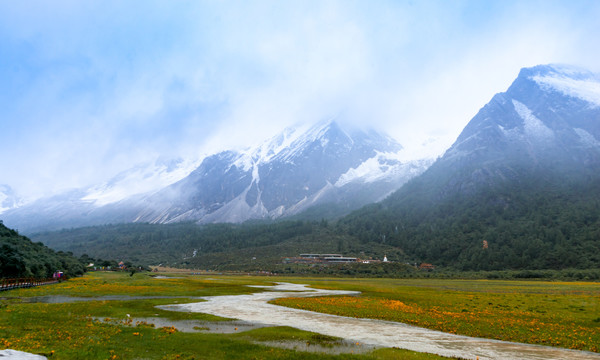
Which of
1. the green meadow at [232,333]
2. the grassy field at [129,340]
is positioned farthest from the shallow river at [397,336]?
the grassy field at [129,340]

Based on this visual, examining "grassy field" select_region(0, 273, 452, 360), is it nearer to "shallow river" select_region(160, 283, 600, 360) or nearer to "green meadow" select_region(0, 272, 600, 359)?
"green meadow" select_region(0, 272, 600, 359)

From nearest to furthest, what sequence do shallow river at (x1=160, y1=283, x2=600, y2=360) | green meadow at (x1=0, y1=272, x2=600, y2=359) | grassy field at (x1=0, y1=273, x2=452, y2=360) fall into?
1. grassy field at (x1=0, y1=273, x2=452, y2=360)
2. green meadow at (x1=0, y1=272, x2=600, y2=359)
3. shallow river at (x1=160, y1=283, x2=600, y2=360)

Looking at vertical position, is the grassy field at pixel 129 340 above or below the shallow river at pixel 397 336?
above

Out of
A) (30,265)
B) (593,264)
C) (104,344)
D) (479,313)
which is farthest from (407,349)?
(593,264)

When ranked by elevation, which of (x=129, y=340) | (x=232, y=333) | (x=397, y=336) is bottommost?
(x=397, y=336)

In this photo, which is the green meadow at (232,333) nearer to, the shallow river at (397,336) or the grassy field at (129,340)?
the grassy field at (129,340)

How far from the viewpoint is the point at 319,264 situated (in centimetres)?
18462

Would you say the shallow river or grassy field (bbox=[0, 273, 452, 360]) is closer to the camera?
grassy field (bbox=[0, 273, 452, 360])

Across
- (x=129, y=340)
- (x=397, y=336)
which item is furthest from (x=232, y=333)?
(x=397, y=336)

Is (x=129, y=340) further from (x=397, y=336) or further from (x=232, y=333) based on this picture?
(x=397, y=336)

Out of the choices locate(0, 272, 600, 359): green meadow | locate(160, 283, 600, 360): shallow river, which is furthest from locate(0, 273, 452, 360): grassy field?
locate(160, 283, 600, 360): shallow river

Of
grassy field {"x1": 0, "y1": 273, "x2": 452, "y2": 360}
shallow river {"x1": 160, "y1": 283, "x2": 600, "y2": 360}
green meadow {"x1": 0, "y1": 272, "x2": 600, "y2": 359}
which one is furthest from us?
shallow river {"x1": 160, "y1": 283, "x2": 600, "y2": 360}

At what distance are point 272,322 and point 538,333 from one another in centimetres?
2368

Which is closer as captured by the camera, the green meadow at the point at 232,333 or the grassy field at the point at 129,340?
the grassy field at the point at 129,340
